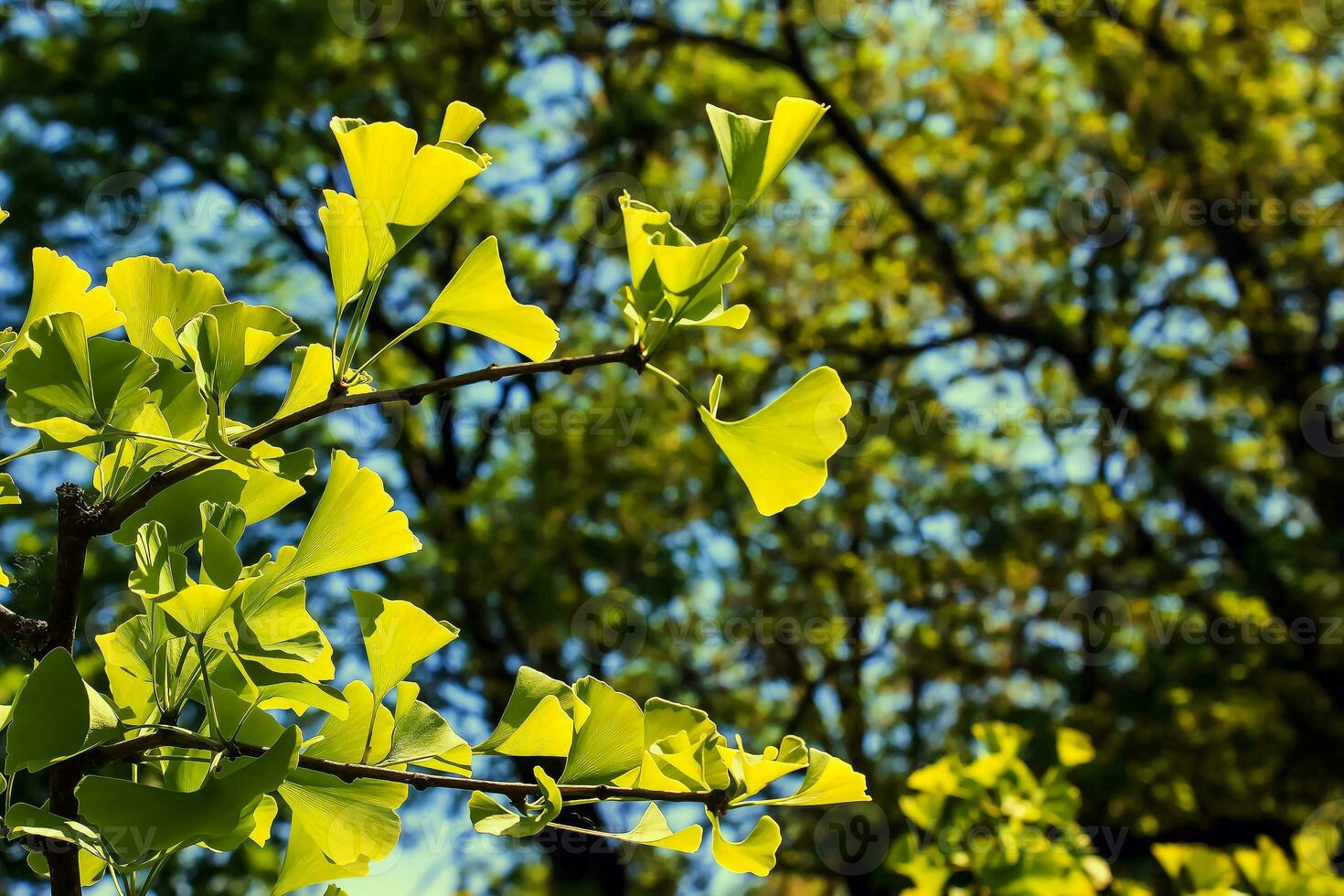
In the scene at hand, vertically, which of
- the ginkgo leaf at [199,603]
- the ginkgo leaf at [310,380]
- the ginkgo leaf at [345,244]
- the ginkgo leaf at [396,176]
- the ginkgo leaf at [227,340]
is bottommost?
the ginkgo leaf at [199,603]

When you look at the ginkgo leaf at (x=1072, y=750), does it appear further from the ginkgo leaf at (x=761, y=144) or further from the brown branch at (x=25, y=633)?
the brown branch at (x=25, y=633)

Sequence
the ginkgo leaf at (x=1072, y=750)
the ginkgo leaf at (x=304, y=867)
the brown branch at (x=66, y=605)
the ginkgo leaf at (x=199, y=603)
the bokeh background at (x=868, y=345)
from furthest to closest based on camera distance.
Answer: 1. the bokeh background at (x=868, y=345)
2. the ginkgo leaf at (x=1072, y=750)
3. the ginkgo leaf at (x=304, y=867)
4. the brown branch at (x=66, y=605)
5. the ginkgo leaf at (x=199, y=603)

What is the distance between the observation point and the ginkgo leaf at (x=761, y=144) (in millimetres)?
833

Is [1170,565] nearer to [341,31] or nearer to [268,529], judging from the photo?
[268,529]

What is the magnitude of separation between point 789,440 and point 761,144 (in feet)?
0.73

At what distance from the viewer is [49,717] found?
73cm

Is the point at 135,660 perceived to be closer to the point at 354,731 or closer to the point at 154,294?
the point at 354,731

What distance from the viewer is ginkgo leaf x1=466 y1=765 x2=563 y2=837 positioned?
2.39 ft

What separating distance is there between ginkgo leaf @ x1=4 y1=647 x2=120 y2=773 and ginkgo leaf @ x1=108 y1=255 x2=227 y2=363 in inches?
9.9

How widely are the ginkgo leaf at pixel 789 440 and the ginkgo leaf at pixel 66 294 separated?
1.58ft

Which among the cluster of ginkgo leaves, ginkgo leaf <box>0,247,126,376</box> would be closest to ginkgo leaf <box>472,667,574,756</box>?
the cluster of ginkgo leaves

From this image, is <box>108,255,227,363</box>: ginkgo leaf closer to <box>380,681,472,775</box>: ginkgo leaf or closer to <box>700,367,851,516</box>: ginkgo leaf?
<box>380,681,472,775</box>: ginkgo leaf

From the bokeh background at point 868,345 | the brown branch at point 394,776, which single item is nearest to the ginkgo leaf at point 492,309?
the brown branch at point 394,776

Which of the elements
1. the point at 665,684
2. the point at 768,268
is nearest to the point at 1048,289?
the point at 768,268
